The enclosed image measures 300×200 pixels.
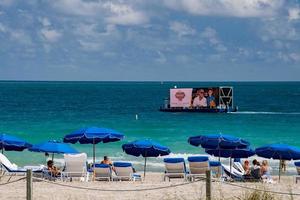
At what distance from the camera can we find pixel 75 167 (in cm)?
1983

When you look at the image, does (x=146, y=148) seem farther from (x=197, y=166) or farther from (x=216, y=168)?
(x=216, y=168)

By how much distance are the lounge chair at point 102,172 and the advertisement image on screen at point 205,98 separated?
5445cm

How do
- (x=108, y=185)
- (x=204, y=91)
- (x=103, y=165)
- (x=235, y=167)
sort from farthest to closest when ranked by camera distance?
(x=204, y=91) < (x=235, y=167) < (x=103, y=165) < (x=108, y=185)

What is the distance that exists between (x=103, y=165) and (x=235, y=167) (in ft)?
16.0

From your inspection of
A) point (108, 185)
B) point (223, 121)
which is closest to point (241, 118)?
point (223, 121)

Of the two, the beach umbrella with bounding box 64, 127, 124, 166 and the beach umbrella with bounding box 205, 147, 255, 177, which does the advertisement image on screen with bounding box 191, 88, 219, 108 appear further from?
the beach umbrella with bounding box 64, 127, 124, 166

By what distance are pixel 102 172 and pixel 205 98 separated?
187 ft

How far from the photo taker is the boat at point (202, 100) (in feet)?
243

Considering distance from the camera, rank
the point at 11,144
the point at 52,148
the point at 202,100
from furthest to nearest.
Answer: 1. the point at 202,100
2. the point at 11,144
3. the point at 52,148

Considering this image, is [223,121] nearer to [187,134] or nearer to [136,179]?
[187,134]

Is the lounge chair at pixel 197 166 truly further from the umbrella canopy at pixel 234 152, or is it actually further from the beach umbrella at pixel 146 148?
the umbrella canopy at pixel 234 152

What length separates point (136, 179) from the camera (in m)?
20.3

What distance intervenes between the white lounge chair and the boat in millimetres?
53544

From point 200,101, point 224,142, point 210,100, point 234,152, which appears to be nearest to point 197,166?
point 224,142
